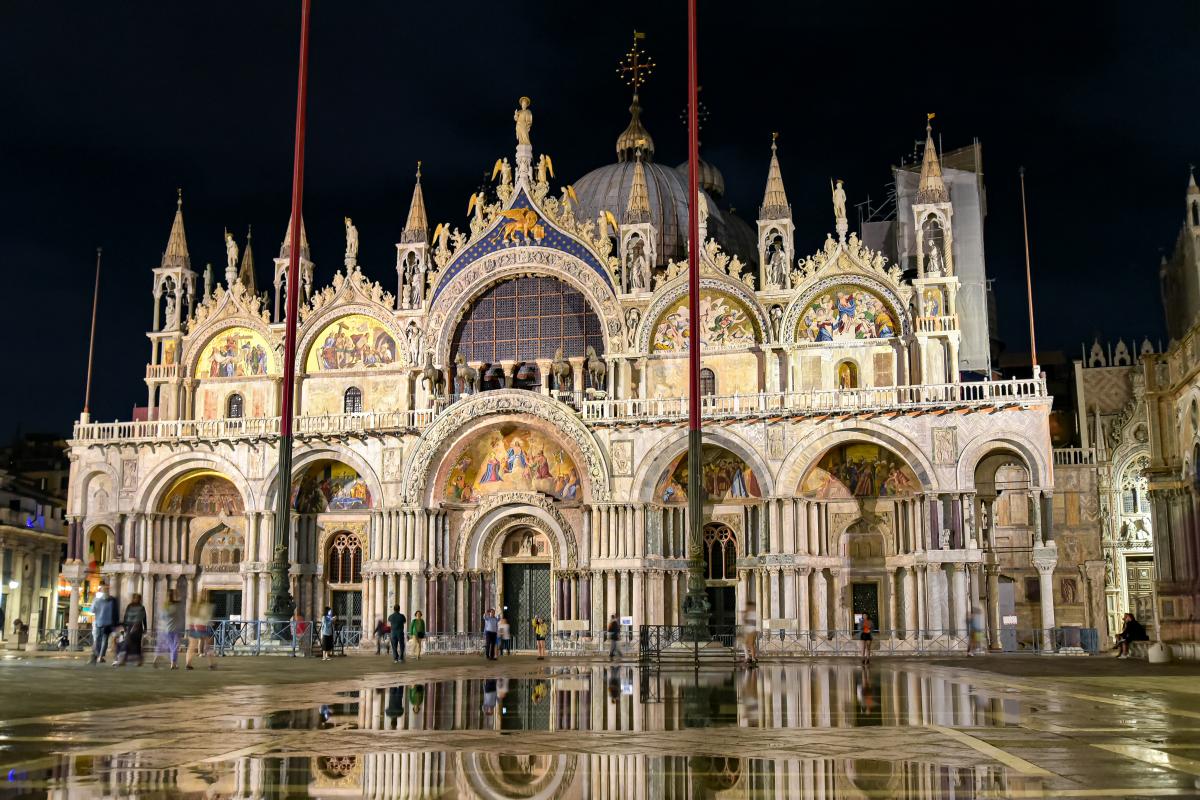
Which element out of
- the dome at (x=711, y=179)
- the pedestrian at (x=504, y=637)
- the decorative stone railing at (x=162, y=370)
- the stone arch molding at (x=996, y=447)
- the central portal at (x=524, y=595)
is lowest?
the pedestrian at (x=504, y=637)

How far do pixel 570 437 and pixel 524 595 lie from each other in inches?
277

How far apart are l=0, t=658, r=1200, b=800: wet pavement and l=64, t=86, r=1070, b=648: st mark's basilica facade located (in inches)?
819

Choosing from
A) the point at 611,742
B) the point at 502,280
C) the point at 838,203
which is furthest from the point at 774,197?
the point at 611,742

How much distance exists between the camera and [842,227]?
45.2m

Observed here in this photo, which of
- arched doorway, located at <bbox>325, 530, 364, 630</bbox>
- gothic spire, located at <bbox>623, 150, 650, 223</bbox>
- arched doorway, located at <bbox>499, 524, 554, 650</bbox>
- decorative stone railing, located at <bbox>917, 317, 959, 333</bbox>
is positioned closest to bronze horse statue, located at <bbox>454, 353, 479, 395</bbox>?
arched doorway, located at <bbox>499, 524, 554, 650</bbox>

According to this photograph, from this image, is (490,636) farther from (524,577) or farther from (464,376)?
(464,376)

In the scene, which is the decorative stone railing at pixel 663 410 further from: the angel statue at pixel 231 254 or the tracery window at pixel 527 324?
the angel statue at pixel 231 254

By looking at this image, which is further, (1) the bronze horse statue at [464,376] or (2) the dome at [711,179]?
(2) the dome at [711,179]

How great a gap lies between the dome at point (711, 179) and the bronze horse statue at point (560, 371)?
1906cm

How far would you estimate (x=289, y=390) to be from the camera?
107 feet

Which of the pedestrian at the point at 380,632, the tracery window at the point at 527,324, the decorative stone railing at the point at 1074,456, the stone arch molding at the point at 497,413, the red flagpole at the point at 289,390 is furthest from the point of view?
the decorative stone railing at the point at 1074,456

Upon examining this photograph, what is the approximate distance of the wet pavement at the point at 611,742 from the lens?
9203 millimetres

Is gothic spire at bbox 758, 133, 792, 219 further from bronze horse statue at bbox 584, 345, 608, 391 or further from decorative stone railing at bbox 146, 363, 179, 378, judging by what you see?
decorative stone railing at bbox 146, 363, 179, 378

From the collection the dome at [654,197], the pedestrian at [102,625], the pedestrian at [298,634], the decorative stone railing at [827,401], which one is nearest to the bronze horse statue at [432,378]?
the decorative stone railing at [827,401]
